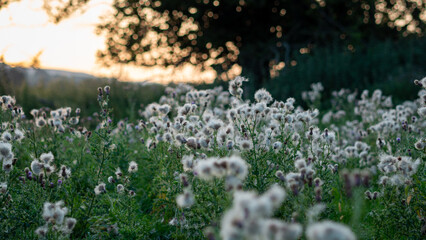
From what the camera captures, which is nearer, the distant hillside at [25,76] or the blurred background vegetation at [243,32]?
the distant hillside at [25,76]

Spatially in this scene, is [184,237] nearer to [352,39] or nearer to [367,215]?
[367,215]

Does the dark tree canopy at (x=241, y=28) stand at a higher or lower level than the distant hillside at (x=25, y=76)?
higher

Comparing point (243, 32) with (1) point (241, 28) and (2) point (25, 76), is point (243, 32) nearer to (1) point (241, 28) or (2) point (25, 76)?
(1) point (241, 28)

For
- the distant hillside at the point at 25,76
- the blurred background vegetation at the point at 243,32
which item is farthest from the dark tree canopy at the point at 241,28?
the distant hillside at the point at 25,76

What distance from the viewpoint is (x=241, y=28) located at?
15.3m

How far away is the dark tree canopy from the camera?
14617 mm

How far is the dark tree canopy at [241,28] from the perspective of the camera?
48.0 feet

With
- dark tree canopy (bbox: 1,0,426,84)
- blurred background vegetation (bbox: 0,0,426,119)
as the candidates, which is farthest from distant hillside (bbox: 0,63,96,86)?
dark tree canopy (bbox: 1,0,426,84)

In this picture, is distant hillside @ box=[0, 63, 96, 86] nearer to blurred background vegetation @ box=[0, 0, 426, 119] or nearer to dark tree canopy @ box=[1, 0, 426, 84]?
blurred background vegetation @ box=[0, 0, 426, 119]

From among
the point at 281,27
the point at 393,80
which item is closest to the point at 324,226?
the point at 393,80

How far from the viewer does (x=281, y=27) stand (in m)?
15.6

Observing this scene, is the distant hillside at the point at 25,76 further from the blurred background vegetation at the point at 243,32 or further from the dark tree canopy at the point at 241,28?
the dark tree canopy at the point at 241,28

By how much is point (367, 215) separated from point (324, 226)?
2.27m

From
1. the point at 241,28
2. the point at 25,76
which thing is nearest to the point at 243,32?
the point at 241,28
